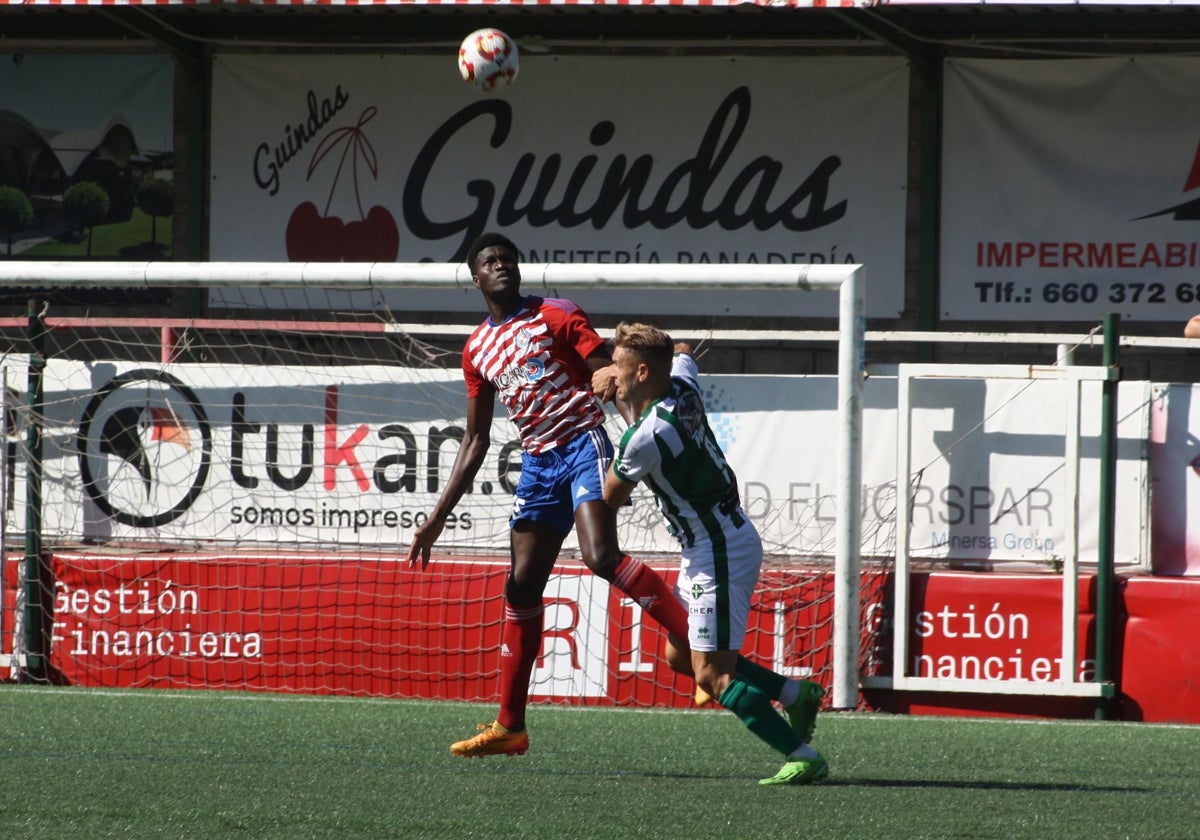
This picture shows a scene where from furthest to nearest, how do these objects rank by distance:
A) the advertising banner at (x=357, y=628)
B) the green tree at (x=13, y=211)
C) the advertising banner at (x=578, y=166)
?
the green tree at (x=13, y=211) → the advertising banner at (x=578, y=166) → the advertising banner at (x=357, y=628)

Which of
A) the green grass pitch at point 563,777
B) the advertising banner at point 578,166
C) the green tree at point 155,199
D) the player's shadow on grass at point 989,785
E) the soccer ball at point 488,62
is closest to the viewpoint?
the green grass pitch at point 563,777

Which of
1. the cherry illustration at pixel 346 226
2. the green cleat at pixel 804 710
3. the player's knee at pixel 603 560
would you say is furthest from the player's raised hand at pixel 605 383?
the cherry illustration at pixel 346 226

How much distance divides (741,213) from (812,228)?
530 mm

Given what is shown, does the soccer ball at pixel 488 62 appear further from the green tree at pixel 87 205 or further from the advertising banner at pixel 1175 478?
the green tree at pixel 87 205

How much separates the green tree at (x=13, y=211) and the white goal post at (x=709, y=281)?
4069 mm

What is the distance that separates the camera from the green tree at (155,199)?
12.2m

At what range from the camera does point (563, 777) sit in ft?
17.4

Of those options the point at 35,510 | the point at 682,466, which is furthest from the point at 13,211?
the point at 682,466

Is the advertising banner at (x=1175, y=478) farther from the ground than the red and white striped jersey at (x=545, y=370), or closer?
closer

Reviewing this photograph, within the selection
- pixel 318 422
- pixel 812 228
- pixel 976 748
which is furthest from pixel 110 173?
pixel 976 748

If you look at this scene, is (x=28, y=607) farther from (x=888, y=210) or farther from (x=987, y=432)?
→ (x=888, y=210)

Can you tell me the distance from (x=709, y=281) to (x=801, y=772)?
11.4 feet

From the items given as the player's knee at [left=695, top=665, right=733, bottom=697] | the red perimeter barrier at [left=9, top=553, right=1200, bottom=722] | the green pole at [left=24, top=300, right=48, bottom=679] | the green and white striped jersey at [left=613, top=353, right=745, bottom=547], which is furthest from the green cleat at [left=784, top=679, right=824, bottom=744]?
the green pole at [left=24, top=300, right=48, bottom=679]

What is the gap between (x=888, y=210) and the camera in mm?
11219
